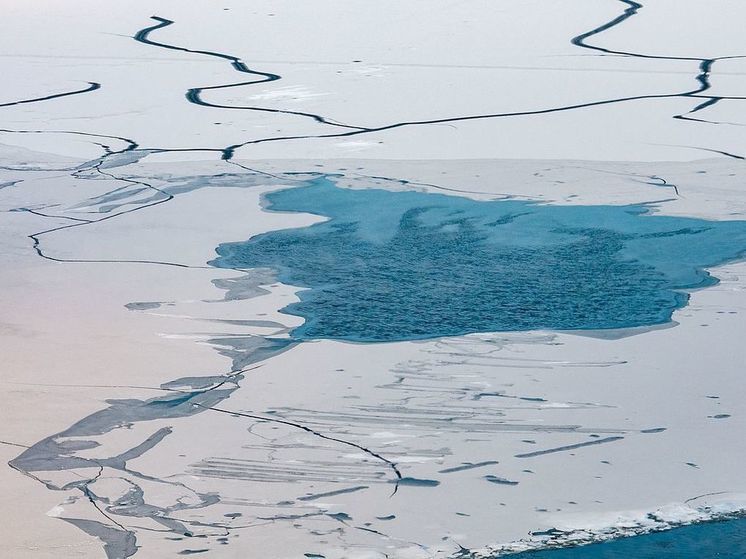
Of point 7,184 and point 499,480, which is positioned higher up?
point 499,480

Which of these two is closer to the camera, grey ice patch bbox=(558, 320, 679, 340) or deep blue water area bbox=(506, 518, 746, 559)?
deep blue water area bbox=(506, 518, 746, 559)

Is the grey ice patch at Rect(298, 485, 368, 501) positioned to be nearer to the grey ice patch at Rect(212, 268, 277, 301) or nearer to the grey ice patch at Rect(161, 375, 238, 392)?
the grey ice patch at Rect(161, 375, 238, 392)

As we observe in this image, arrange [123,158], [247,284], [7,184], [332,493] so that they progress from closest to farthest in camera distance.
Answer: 1. [332,493]
2. [247,284]
3. [7,184]
4. [123,158]

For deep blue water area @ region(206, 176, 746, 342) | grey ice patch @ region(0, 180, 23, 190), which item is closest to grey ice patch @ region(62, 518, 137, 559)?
deep blue water area @ region(206, 176, 746, 342)

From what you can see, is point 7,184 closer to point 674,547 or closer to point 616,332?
point 616,332

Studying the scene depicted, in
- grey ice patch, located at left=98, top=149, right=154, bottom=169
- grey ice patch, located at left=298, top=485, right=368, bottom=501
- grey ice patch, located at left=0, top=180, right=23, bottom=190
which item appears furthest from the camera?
grey ice patch, located at left=98, top=149, right=154, bottom=169

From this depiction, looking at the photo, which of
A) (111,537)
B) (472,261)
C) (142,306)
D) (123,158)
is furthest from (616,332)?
(123,158)
